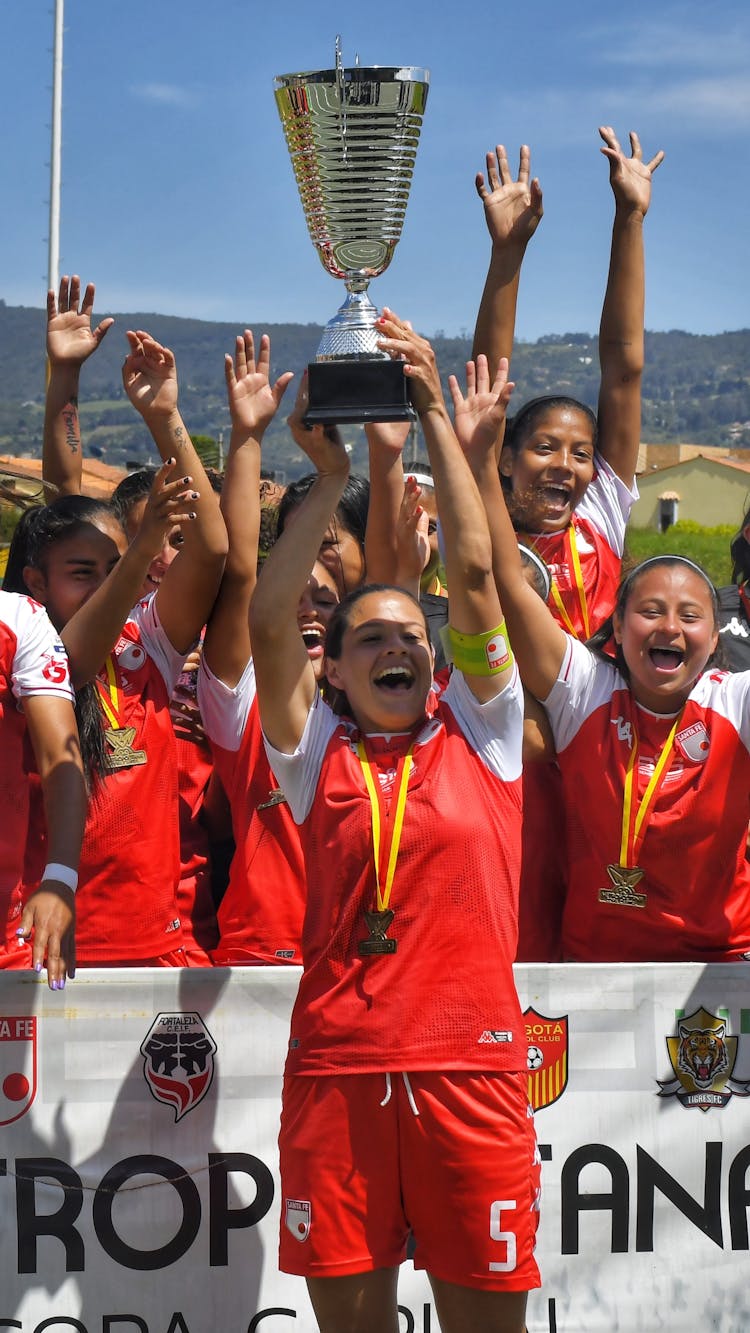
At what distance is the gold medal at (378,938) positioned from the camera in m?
3.56

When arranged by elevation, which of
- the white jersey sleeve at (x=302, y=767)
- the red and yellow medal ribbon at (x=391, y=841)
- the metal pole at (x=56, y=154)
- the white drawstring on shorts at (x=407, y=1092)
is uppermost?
the metal pole at (x=56, y=154)

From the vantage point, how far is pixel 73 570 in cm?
464

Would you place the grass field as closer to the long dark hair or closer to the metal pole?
the metal pole

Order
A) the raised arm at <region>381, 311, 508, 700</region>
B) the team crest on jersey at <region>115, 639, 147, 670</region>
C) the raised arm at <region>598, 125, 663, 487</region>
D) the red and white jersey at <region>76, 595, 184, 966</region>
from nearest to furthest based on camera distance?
1. the raised arm at <region>381, 311, 508, 700</region>
2. the red and white jersey at <region>76, 595, 184, 966</region>
3. the team crest on jersey at <region>115, 639, 147, 670</region>
4. the raised arm at <region>598, 125, 663, 487</region>

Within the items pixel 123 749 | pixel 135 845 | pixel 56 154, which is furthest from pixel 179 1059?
pixel 56 154

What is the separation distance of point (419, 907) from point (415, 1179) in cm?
62

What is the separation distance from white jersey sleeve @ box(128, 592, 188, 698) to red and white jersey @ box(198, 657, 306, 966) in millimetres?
135

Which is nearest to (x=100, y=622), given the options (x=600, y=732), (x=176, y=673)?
(x=176, y=673)

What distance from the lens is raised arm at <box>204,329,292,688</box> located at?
439 centimetres

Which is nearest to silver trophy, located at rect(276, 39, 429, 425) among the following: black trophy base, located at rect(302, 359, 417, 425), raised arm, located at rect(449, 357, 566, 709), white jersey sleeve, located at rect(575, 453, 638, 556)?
black trophy base, located at rect(302, 359, 417, 425)

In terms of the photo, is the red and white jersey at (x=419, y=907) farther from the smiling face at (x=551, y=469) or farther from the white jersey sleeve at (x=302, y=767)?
the smiling face at (x=551, y=469)

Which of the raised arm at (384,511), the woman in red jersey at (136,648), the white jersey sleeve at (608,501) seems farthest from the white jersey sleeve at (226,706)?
the white jersey sleeve at (608,501)

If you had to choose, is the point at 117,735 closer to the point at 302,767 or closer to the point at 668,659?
the point at 302,767

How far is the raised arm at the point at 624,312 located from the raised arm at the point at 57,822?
245 cm
